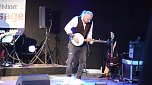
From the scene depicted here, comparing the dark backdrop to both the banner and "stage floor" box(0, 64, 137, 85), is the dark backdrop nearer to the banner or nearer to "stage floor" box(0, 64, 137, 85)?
"stage floor" box(0, 64, 137, 85)

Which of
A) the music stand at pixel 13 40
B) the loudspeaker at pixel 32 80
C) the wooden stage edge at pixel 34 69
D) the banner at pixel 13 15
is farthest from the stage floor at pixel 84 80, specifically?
the loudspeaker at pixel 32 80

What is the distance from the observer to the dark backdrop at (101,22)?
973cm

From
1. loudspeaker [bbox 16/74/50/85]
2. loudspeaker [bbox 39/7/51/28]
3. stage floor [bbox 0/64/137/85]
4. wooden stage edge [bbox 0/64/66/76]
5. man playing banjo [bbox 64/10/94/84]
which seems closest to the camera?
loudspeaker [bbox 16/74/50/85]

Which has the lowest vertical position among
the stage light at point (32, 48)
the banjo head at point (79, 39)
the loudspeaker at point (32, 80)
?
the loudspeaker at point (32, 80)

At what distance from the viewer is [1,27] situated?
889cm

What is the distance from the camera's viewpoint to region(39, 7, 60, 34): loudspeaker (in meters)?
9.21

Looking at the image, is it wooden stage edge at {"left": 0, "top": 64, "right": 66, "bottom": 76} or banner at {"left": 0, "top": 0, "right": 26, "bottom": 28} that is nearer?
wooden stage edge at {"left": 0, "top": 64, "right": 66, "bottom": 76}

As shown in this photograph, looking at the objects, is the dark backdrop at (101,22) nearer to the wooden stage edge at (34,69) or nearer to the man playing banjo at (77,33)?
the wooden stage edge at (34,69)

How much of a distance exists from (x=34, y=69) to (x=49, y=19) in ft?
5.50

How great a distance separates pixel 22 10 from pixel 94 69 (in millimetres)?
3043

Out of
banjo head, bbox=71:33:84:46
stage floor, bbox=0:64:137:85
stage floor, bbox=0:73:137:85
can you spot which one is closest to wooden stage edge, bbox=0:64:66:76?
stage floor, bbox=0:64:137:85

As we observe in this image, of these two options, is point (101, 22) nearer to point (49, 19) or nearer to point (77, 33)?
point (49, 19)

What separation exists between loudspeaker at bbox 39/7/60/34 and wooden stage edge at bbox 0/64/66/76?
1.21 m

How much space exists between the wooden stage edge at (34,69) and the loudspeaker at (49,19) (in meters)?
1.21
